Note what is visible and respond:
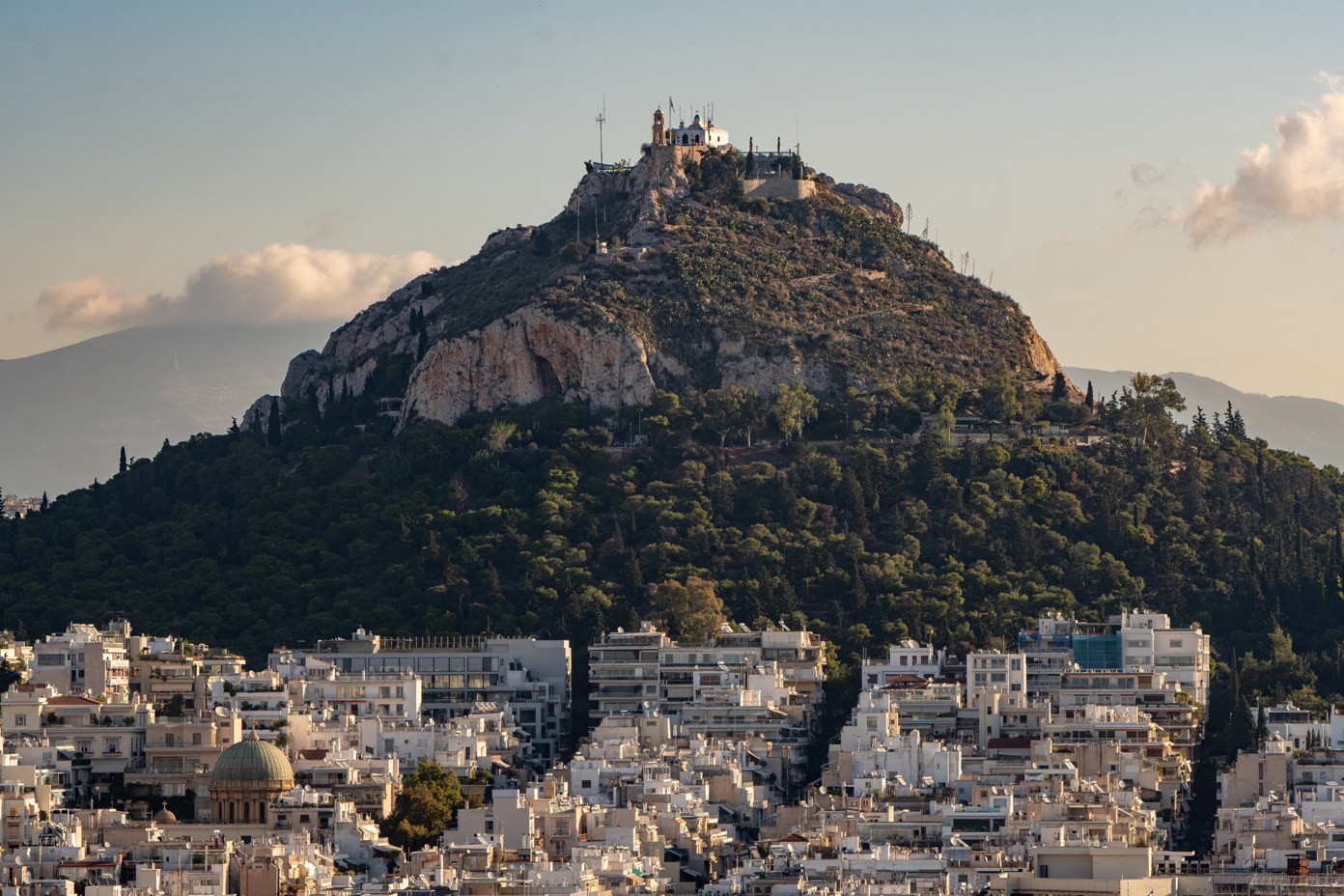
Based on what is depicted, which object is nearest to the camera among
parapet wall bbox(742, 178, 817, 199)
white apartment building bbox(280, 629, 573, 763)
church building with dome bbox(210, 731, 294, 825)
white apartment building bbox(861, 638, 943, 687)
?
church building with dome bbox(210, 731, 294, 825)

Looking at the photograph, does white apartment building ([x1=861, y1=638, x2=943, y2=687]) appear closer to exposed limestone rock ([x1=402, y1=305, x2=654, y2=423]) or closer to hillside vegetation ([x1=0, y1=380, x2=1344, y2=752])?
hillside vegetation ([x1=0, y1=380, x2=1344, y2=752])

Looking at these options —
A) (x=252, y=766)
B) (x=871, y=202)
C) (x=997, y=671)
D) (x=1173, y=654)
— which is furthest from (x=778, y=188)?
(x=252, y=766)

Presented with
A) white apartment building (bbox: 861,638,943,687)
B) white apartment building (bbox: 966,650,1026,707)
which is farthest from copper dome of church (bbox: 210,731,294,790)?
white apartment building (bbox: 966,650,1026,707)

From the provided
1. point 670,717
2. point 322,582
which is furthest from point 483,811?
point 322,582

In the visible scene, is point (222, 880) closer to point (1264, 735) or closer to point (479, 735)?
point (479, 735)

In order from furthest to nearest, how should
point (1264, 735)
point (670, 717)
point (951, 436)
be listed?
point (951, 436) → point (670, 717) → point (1264, 735)

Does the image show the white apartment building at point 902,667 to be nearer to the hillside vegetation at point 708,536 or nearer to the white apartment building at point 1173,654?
the hillside vegetation at point 708,536
